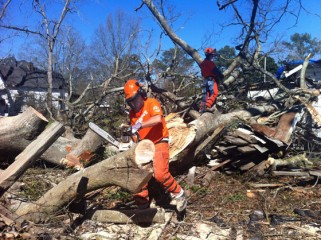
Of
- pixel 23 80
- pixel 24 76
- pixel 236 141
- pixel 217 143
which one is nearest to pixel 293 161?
pixel 236 141

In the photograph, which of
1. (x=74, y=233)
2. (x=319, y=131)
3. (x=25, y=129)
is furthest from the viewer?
(x=319, y=131)

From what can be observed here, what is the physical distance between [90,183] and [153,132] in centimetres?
101

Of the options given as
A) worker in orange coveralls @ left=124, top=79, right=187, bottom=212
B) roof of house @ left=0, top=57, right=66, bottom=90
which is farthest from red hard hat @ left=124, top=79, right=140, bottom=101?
roof of house @ left=0, top=57, right=66, bottom=90

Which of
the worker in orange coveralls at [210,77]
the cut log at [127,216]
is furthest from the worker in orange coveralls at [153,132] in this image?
the worker in orange coveralls at [210,77]

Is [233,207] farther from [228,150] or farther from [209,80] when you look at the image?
[209,80]

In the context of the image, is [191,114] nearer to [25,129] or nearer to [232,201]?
[232,201]

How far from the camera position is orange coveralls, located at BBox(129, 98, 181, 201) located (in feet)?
12.8

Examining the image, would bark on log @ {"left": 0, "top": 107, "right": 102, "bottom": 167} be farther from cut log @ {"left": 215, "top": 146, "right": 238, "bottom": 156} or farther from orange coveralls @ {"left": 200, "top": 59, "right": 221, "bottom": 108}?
orange coveralls @ {"left": 200, "top": 59, "right": 221, "bottom": 108}

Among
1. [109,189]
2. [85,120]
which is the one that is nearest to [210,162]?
[109,189]

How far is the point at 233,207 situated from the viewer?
440 cm

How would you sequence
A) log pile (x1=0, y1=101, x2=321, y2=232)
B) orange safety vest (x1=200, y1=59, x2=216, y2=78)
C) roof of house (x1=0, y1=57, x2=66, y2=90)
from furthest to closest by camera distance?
1. roof of house (x1=0, y1=57, x2=66, y2=90)
2. orange safety vest (x1=200, y1=59, x2=216, y2=78)
3. log pile (x1=0, y1=101, x2=321, y2=232)

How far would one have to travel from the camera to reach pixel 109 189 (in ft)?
15.7

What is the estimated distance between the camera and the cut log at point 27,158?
3.25 meters

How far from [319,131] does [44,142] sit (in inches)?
242
